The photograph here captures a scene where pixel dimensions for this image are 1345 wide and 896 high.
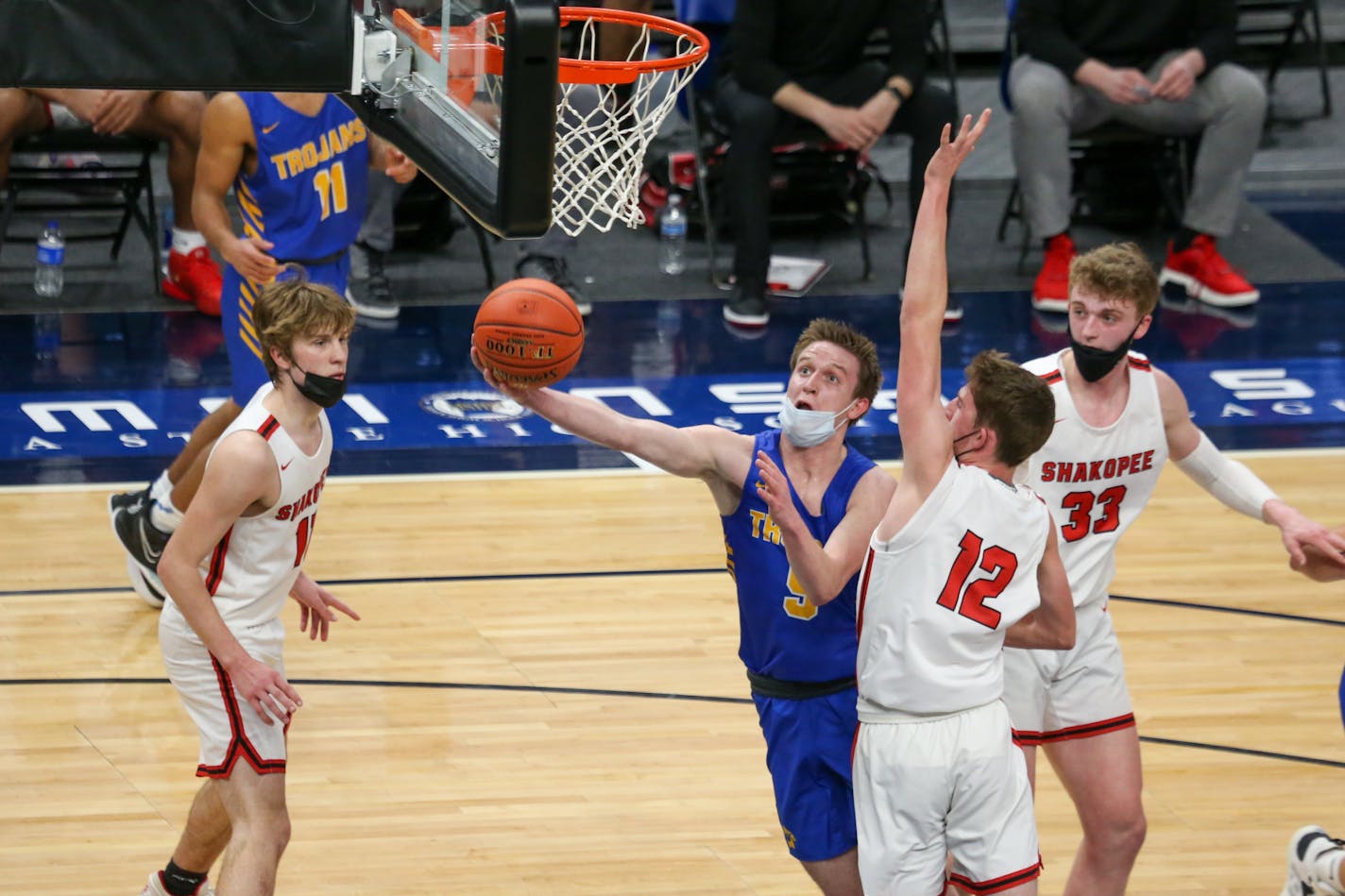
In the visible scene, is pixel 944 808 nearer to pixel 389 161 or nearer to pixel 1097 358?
pixel 1097 358

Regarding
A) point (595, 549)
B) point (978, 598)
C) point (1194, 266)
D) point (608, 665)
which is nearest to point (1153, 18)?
point (1194, 266)

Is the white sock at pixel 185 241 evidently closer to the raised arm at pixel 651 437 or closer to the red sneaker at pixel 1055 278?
the red sneaker at pixel 1055 278

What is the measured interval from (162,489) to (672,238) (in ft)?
15.0

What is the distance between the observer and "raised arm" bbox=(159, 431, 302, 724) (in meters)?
4.39

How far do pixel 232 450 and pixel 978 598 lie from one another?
180 centimetres

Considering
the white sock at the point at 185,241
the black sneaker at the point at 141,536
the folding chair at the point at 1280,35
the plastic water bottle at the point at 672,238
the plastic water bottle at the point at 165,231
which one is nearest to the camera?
the black sneaker at the point at 141,536

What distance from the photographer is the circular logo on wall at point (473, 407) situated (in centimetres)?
874

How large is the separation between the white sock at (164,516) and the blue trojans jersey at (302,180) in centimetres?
98

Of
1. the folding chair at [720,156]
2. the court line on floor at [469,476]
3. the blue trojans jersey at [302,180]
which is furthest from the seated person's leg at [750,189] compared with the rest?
the blue trojans jersey at [302,180]

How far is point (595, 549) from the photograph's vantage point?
7.37m

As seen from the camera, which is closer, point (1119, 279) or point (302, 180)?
point (1119, 279)

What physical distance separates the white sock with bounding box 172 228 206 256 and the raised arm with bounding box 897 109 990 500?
650 centimetres

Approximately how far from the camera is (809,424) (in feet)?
14.0

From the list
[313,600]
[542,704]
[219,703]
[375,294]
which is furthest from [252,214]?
[375,294]
